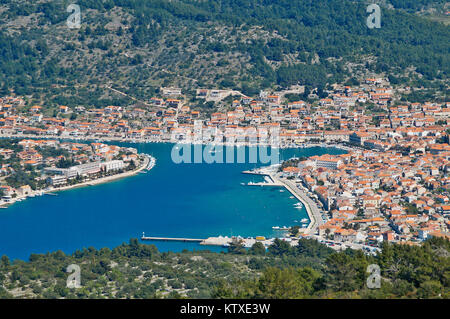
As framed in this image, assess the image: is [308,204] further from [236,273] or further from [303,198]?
[236,273]

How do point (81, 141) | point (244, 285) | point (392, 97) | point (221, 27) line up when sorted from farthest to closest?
point (221, 27)
point (392, 97)
point (81, 141)
point (244, 285)

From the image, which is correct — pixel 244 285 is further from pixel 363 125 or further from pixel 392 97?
pixel 392 97

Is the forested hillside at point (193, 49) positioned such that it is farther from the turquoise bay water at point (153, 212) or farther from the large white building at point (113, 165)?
the turquoise bay water at point (153, 212)

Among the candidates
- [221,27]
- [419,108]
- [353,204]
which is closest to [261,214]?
[353,204]

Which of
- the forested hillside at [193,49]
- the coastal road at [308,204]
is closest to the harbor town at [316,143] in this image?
the coastal road at [308,204]

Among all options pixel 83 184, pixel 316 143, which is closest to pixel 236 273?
pixel 83 184

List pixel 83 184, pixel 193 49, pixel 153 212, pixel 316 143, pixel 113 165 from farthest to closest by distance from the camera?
pixel 193 49 < pixel 316 143 < pixel 113 165 < pixel 83 184 < pixel 153 212
